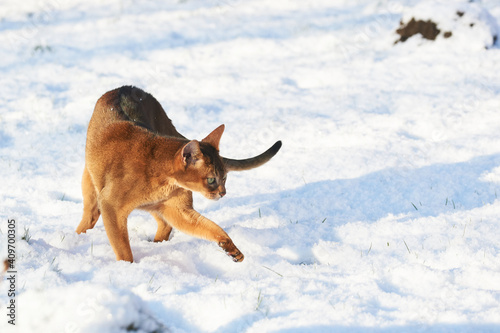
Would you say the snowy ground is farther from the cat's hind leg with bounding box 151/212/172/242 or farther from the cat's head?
the cat's head

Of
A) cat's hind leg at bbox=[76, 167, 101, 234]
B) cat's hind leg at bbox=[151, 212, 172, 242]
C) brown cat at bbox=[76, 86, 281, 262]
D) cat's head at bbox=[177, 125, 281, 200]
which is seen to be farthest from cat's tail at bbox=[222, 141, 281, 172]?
cat's hind leg at bbox=[76, 167, 101, 234]

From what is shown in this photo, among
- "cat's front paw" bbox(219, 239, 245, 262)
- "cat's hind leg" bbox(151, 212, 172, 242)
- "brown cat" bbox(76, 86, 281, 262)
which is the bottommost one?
"cat's hind leg" bbox(151, 212, 172, 242)

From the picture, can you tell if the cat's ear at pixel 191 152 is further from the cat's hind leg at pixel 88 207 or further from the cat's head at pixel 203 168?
the cat's hind leg at pixel 88 207

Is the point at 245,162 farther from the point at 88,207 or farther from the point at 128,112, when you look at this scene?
the point at 88,207

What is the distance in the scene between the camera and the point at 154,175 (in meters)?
3.08

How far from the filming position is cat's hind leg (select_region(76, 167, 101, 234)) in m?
3.82

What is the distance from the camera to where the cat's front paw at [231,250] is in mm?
3137

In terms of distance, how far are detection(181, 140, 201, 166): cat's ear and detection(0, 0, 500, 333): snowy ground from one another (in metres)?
0.65

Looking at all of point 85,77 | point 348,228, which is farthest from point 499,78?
point 85,77

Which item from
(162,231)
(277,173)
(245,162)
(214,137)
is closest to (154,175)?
(214,137)

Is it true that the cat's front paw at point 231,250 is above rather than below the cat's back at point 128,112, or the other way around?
below

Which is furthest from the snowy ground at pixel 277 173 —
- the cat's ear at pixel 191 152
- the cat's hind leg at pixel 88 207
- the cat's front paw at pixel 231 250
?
the cat's ear at pixel 191 152

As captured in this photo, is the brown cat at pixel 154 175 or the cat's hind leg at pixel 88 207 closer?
the brown cat at pixel 154 175

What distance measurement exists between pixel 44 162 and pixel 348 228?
10.00 feet
